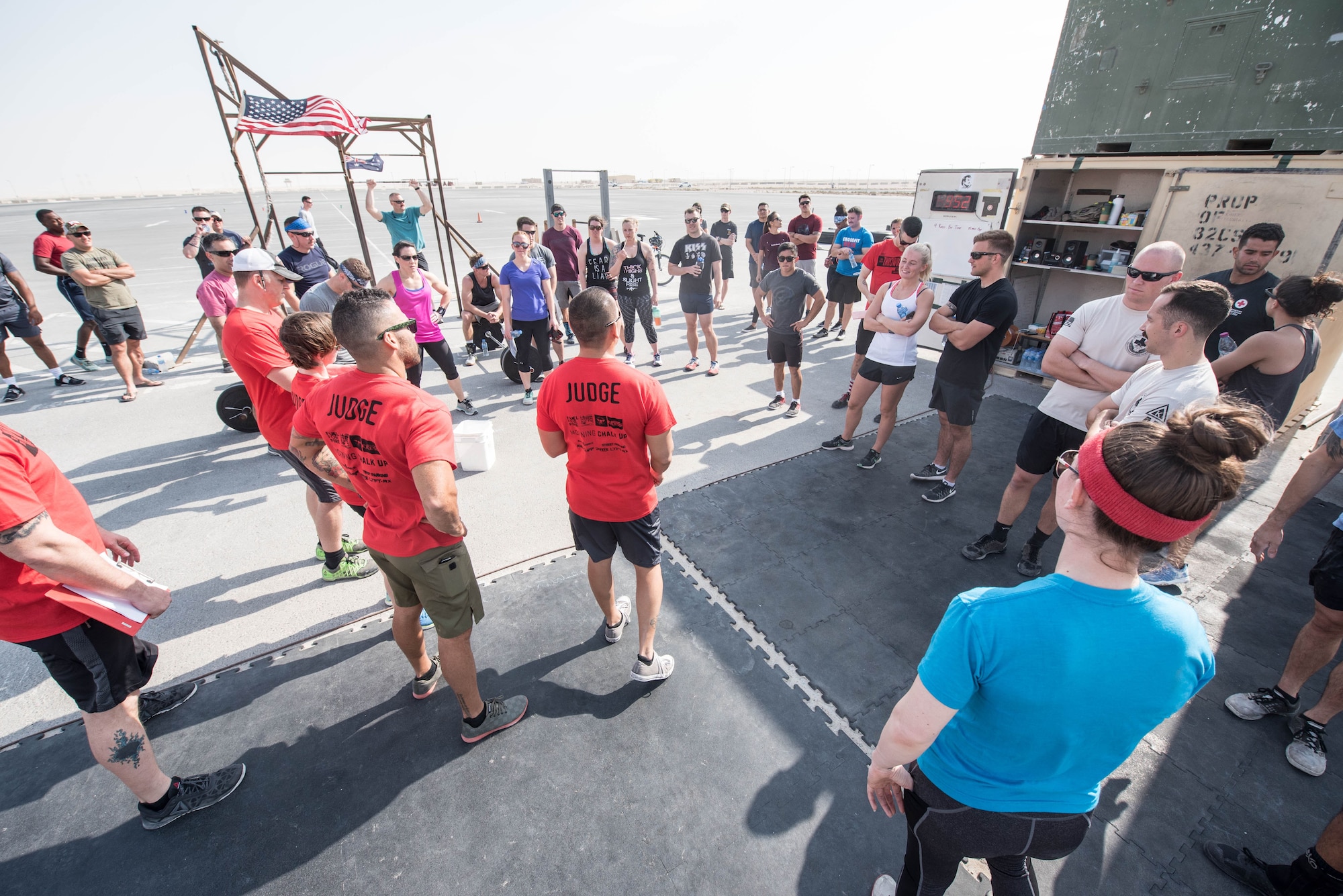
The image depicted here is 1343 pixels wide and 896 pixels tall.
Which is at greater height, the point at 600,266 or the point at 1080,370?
the point at 600,266

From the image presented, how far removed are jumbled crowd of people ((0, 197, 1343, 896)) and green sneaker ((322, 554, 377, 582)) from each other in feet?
0.06

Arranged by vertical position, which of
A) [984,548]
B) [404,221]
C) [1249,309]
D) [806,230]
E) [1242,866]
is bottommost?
[1242,866]

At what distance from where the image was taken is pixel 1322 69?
4543mm

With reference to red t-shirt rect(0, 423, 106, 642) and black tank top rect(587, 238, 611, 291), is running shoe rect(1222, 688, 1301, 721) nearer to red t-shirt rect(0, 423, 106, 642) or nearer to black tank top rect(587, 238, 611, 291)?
red t-shirt rect(0, 423, 106, 642)

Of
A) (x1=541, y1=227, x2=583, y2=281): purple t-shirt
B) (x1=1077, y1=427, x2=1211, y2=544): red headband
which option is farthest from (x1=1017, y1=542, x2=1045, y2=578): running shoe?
(x1=541, y1=227, x2=583, y2=281): purple t-shirt

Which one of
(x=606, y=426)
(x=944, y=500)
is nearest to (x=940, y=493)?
(x=944, y=500)

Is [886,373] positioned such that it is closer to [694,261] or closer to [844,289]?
[694,261]

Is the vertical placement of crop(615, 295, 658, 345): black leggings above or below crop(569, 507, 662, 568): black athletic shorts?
above

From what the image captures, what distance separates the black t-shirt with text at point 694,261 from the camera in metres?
6.84

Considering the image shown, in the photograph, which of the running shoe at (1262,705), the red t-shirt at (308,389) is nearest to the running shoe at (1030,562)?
the running shoe at (1262,705)

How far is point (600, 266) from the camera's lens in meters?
7.00

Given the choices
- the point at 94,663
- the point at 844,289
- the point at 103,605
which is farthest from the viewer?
the point at 844,289

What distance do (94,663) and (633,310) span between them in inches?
227

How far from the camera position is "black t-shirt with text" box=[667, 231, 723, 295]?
22.4 feet
